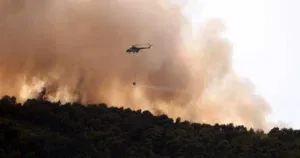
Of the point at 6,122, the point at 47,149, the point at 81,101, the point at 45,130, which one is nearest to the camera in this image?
the point at 47,149

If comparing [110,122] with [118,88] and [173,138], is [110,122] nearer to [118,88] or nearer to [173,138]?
[173,138]

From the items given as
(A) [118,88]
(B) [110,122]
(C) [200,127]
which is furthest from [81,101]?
(C) [200,127]

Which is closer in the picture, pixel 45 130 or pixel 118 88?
pixel 45 130

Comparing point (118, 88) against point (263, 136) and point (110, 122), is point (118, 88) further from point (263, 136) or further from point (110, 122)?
point (263, 136)

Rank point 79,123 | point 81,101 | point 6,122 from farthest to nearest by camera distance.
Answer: point 81,101
point 79,123
point 6,122

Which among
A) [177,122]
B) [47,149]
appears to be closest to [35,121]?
[47,149]

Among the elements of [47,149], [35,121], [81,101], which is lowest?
[47,149]

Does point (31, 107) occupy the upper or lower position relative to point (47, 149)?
upper
